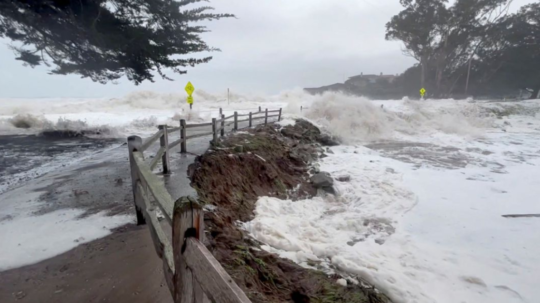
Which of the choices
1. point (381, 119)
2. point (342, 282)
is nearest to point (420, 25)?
point (381, 119)

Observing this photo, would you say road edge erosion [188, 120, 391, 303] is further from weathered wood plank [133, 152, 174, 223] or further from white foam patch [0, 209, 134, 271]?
white foam patch [0, 209, 134, 271]

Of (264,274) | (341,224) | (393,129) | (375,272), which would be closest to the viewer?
(264,274)

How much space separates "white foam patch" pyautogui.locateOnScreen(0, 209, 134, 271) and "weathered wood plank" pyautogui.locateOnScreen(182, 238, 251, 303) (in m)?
3.15

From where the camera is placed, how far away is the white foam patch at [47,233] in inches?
138

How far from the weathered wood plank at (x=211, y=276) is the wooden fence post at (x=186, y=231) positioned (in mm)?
53

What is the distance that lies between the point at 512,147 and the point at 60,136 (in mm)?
25206

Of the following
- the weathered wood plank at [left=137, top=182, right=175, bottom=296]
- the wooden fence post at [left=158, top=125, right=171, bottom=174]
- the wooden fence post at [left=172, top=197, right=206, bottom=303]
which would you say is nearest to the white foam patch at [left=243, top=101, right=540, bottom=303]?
the wooden fence post at [left=158, top=125, right=171, bottom=174]

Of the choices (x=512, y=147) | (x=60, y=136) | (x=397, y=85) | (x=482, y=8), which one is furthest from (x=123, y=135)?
(x=397, y=85)

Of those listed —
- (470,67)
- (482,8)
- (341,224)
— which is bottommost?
(341,224)

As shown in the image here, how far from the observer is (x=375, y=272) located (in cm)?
471

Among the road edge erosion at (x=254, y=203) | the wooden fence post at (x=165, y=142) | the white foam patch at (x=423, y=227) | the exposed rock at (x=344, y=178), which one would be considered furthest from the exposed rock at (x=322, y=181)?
the wooden fence post at (x=165, y=142)

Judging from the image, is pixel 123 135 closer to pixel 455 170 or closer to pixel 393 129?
pixel 455 170

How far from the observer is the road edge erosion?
3.81m

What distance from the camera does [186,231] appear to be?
1.53 meters
